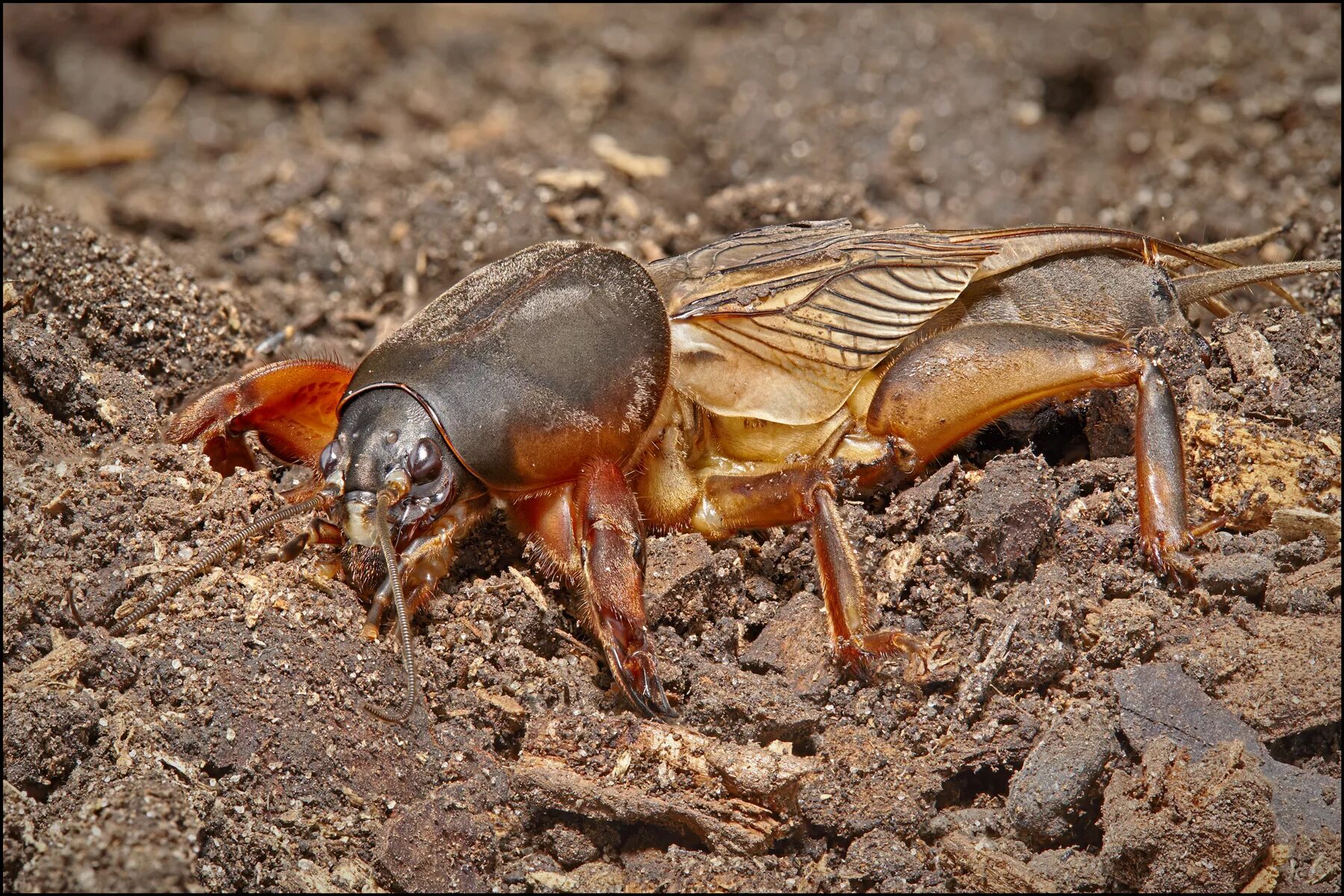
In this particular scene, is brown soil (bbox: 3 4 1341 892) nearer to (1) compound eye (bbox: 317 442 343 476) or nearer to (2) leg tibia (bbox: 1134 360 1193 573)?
(2) leg tibia (bbox: 1134 360 1193 573)

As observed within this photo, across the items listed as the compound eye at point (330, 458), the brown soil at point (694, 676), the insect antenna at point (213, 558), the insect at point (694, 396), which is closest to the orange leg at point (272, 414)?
the insect at point (694, 396)

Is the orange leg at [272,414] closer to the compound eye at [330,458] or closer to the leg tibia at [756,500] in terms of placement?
the compound eye at [330,458]

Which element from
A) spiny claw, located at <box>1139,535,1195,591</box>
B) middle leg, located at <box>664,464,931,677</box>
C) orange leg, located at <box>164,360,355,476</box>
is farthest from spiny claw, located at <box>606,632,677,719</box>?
spiny claw, located at <box>1139,535,1195,591</box>

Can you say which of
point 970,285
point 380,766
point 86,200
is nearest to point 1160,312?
point 970,285

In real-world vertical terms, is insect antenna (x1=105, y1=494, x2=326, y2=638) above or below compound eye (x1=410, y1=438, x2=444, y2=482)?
below

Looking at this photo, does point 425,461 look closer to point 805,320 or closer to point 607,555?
point 607,555

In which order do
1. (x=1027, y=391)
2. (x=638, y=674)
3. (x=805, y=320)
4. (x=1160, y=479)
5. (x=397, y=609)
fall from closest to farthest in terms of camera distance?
1. (x=397, y=609)
2. (x=638, y=674)
3. (x=1160, y=479)
4. (x=1027, y=391)
5. (x=805, y=320)

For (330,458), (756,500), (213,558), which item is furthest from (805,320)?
(213,558)
